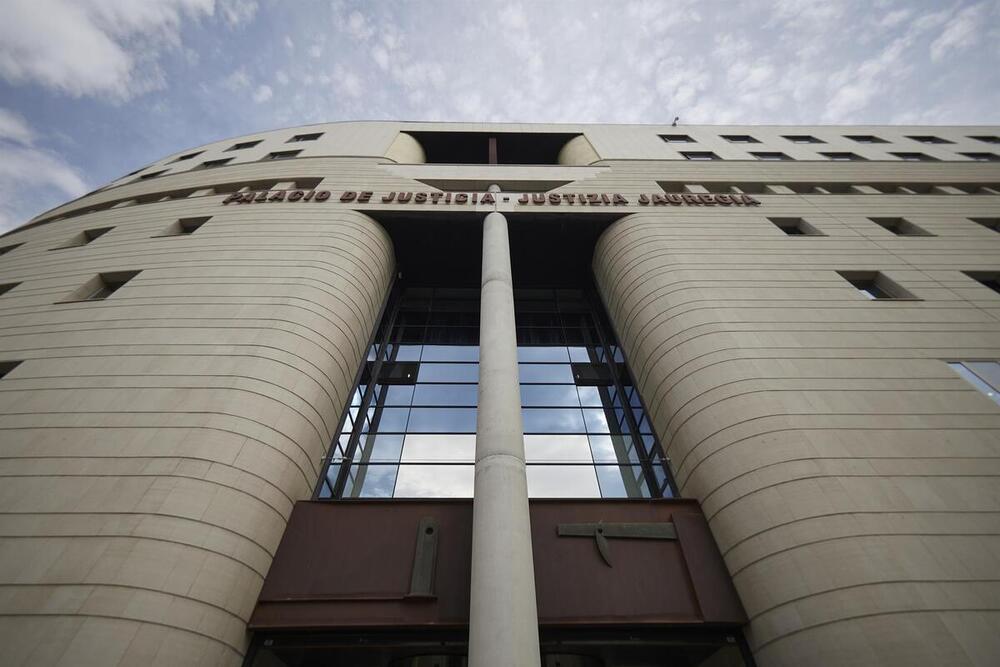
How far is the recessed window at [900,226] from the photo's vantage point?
1978 cm

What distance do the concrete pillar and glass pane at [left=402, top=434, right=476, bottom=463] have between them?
3.80 m

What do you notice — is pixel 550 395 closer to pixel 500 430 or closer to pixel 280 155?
pixel 500 430

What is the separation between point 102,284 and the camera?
55.8 feet

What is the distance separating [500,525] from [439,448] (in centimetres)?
629

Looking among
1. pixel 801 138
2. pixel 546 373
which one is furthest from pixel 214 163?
pixel 801 138

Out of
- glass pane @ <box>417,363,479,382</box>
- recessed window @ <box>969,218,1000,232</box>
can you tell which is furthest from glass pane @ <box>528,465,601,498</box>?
recessed window @ <box>969,218,1000,232</box>

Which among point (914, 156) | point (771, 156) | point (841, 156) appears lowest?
point (771, 156)

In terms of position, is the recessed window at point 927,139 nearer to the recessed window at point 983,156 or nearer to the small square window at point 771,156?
the recessed window at point 983,156

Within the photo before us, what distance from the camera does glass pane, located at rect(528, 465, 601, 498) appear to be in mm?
13438

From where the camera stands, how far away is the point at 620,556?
10320mm

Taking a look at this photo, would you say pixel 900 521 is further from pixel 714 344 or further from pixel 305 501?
pixel 305 501

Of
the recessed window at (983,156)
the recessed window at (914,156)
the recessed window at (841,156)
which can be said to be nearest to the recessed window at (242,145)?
the recessed window at (841,156)

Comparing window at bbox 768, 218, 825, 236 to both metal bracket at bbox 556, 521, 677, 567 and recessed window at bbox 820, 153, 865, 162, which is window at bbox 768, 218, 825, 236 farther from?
metal bracket at bbox 556, 521, 677, 567

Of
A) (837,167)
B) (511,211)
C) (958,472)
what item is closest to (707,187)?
(837,167)
